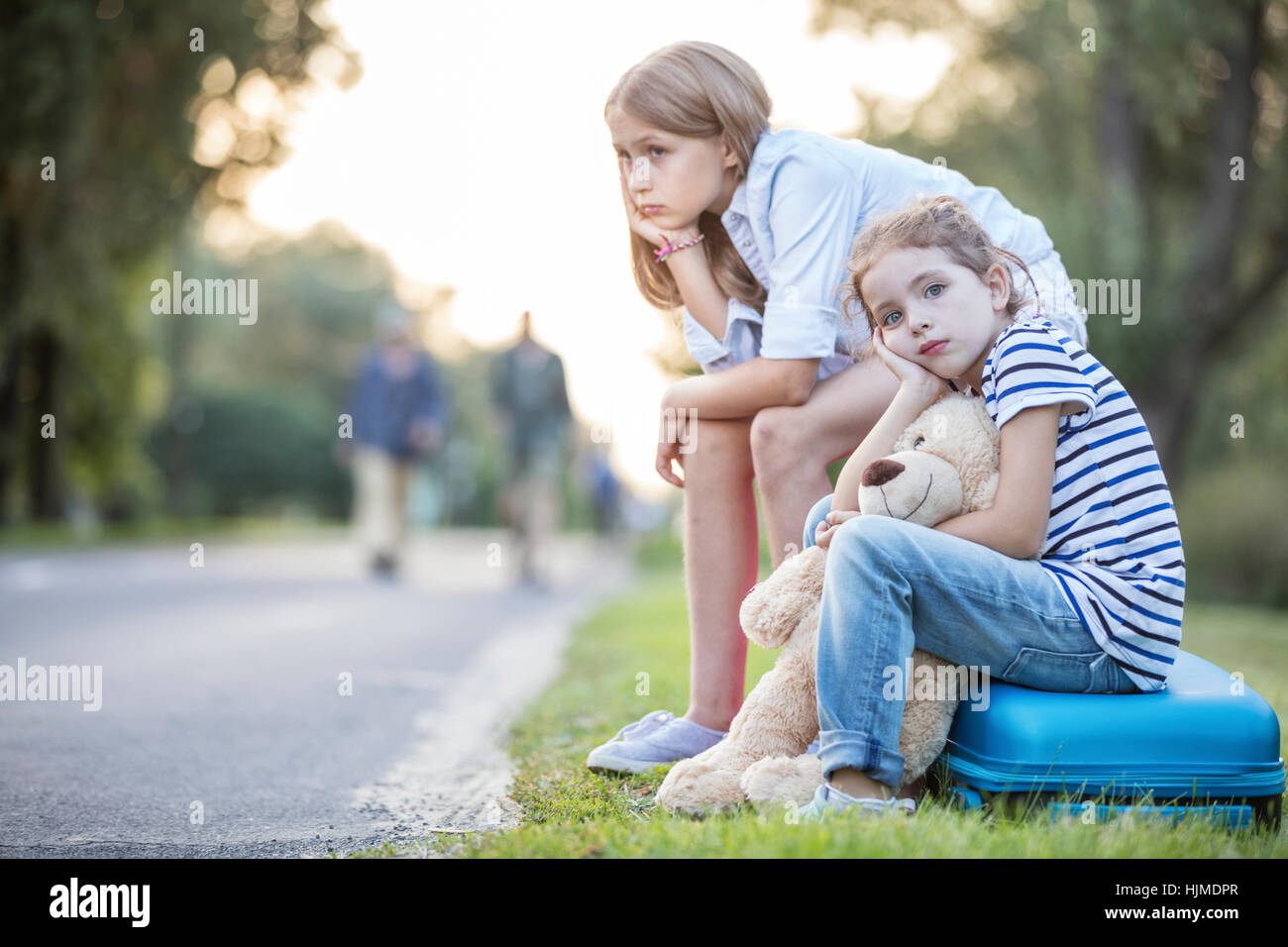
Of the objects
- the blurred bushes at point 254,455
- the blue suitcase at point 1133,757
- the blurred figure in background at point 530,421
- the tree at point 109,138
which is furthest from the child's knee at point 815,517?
the blurred bushes at point 254,455

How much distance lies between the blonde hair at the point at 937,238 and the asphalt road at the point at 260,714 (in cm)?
149

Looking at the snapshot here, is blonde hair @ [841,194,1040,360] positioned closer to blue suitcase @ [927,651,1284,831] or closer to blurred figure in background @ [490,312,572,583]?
blue suitcase @ [927,651,1284,831]

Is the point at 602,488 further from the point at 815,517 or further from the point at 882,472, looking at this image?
the point at 882,472

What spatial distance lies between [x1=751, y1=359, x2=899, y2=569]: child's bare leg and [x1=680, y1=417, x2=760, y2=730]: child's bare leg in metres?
0.19

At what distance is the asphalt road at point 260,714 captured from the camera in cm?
279

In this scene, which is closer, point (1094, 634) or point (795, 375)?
point (1094, 634)

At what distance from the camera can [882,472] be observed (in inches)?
94.9

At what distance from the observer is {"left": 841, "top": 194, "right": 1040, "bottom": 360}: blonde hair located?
250 centimetres

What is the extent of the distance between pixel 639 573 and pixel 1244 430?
26.5 ft

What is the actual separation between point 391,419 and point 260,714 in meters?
6.84

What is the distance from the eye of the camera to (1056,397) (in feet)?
7.57

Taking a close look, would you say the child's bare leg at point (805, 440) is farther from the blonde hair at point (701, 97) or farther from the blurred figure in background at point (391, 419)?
the blurred figure in background at point (391, 419)
